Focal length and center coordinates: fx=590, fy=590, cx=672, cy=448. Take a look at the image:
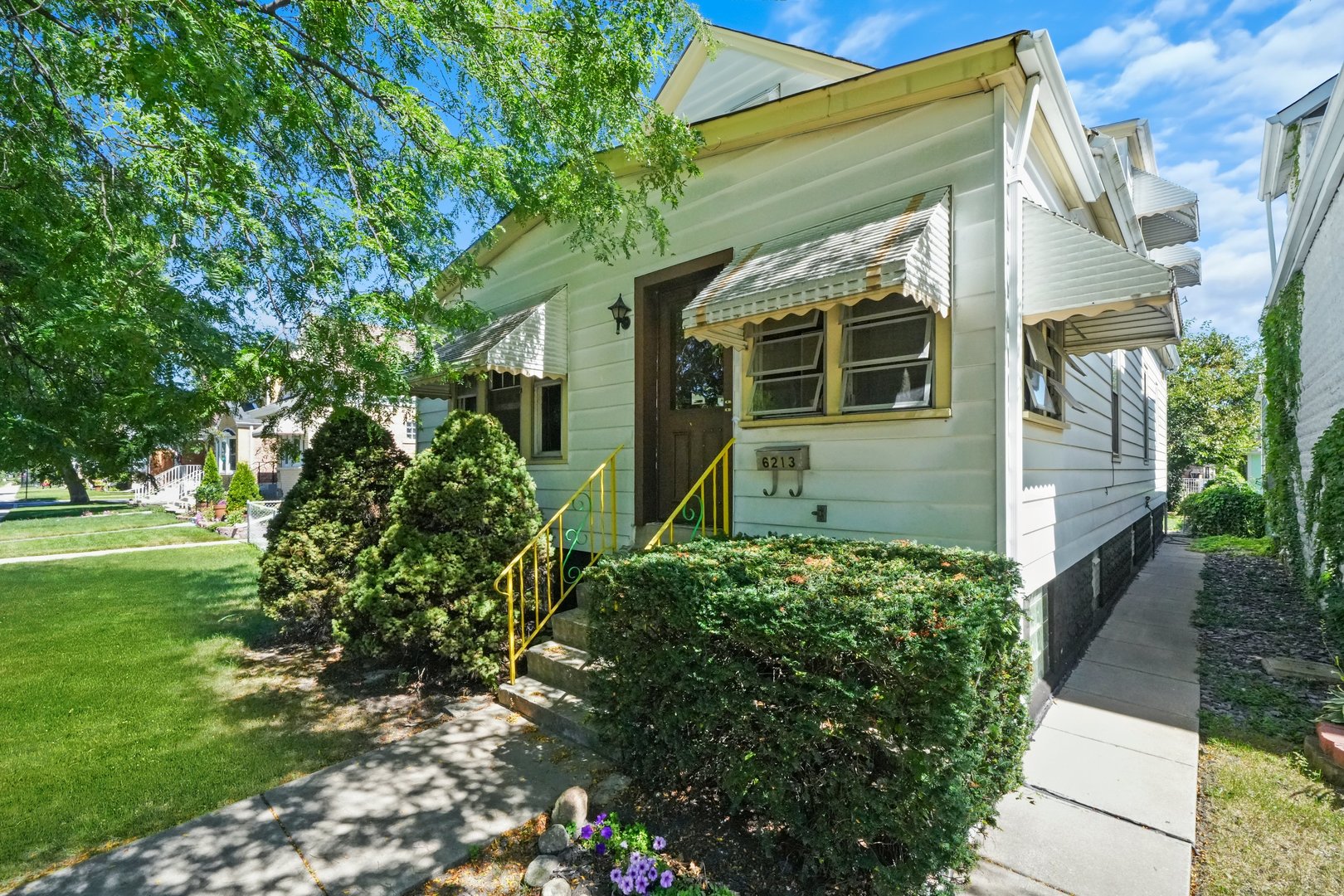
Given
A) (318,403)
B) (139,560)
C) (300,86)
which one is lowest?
(139,560)

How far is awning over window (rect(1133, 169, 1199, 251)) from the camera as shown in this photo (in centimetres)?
860

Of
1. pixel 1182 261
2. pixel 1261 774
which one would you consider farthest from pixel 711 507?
pixel 1182 261

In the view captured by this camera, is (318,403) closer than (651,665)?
No

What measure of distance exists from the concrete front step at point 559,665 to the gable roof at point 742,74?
5.67m

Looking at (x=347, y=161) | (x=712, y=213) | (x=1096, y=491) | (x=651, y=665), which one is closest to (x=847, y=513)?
(x=651, y=665)

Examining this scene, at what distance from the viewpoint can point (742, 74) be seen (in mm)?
7953

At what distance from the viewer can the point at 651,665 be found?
3.05 metres

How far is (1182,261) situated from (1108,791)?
11.2 m

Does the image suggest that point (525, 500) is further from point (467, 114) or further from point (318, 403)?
point (467, 114)

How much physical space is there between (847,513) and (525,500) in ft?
9.01

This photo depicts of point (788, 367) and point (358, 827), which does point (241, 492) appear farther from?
point (788, 367)

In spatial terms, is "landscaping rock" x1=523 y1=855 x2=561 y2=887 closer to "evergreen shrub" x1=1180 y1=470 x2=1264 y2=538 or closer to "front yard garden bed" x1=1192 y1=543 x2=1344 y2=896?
"front yard garden bed" x1=1192 y1=543 x2=1344 y2=896

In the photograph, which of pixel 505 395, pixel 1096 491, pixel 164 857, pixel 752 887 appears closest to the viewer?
pixel 752 887

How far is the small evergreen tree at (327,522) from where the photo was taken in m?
5.84
